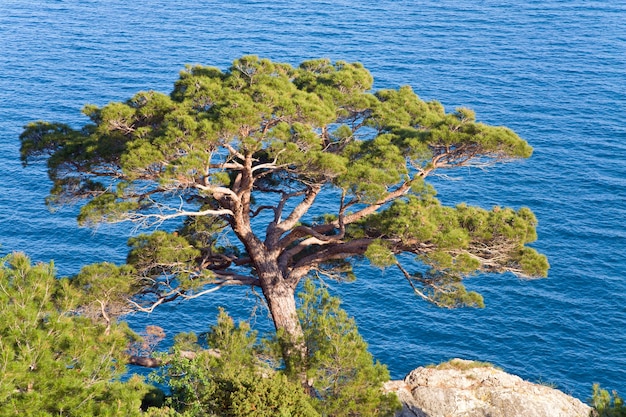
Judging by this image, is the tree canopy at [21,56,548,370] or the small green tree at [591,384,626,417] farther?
the tree canopy at [21,56,548,370]

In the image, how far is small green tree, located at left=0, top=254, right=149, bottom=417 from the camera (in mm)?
17328

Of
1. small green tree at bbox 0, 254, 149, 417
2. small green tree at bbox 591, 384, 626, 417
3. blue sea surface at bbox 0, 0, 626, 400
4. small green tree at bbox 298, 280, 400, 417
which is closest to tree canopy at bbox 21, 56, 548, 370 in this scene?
small green tree at bbox 298, 280, 400, 417

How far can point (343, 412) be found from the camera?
77.6 feet

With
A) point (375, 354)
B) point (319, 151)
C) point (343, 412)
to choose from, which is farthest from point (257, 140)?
point (375, 354)

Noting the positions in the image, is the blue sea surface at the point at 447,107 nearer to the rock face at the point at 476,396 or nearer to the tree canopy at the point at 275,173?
the tree canopy at the point at 275,173

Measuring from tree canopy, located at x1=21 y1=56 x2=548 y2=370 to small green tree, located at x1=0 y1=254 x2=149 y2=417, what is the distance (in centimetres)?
591

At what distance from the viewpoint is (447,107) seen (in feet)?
272

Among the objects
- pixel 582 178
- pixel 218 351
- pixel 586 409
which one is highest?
pixel 218 351

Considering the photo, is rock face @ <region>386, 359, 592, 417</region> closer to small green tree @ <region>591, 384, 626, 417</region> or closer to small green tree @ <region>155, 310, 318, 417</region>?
small green tree @ <region>155, 310, 318, 417</region>

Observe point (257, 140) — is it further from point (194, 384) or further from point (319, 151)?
point (194, 384)

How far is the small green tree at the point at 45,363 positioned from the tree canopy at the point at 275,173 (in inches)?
233

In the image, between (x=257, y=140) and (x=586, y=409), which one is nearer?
(x=257, y=140)

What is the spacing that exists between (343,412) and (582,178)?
5325cm

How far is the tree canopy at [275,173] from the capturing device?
2631 cm
